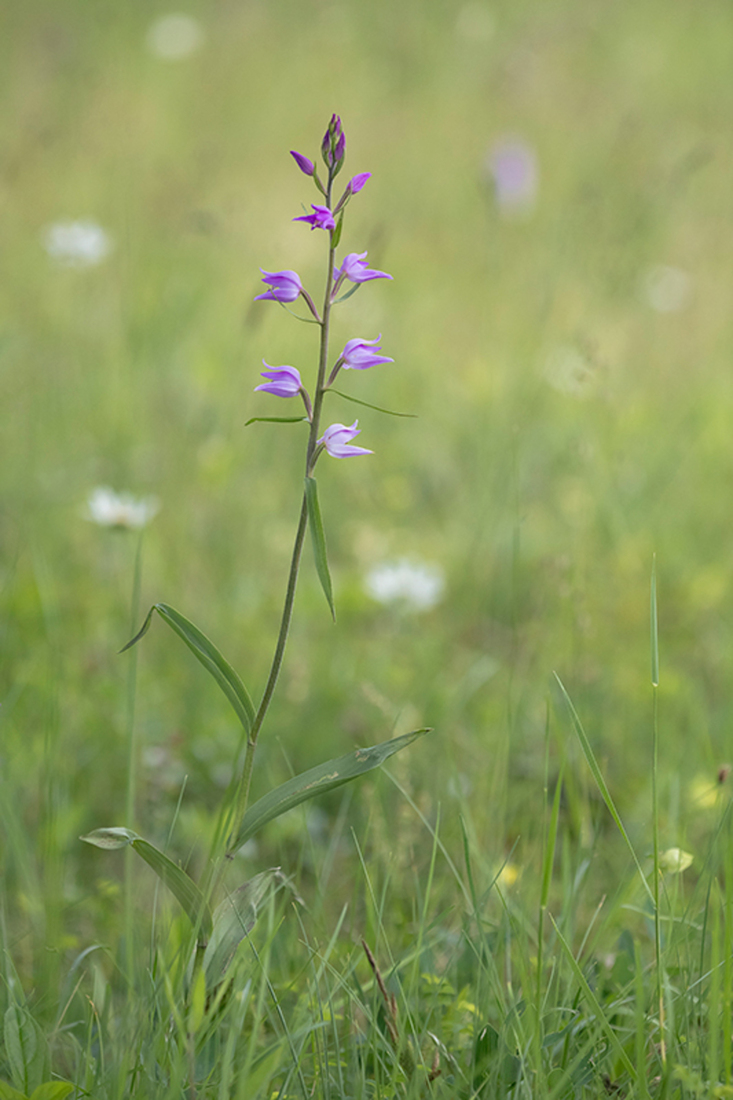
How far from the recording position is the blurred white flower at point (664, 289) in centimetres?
365

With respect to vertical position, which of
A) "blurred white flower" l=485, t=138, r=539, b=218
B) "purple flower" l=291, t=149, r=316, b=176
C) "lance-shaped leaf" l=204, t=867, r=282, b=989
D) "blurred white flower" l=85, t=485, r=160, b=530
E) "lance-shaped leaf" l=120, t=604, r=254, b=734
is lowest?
"lance-shaped leaf" l=204, t=867, r=282, b=989

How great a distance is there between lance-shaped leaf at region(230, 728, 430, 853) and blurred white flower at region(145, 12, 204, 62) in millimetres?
6673

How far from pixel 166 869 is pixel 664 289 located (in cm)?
363

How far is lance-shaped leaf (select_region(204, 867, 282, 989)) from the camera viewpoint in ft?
2.89

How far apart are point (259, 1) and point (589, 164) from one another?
3.85 m

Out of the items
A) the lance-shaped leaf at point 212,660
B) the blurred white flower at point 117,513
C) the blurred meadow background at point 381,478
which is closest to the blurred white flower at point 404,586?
the blurred meadow background at point 381,478

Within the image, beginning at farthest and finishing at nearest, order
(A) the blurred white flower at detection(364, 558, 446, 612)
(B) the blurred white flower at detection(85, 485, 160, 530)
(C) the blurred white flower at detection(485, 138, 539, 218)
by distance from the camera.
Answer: (C) the blurred white flower at detection(485, 138, 539, 218) < (A) the blurred white flower at detection(364, 558, 446, 612) < (B) the blurred white flower at detection(85, 485, 160, 530)

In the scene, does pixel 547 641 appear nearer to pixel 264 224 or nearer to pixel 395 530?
pixel 395 530

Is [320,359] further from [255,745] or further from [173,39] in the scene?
[173,39]

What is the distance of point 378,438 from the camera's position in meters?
3.18

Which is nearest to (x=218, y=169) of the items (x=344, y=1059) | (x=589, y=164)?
(x=589, y=164)

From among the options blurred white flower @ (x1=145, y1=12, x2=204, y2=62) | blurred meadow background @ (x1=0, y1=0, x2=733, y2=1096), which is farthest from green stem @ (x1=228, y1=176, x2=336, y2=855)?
blurred white flower @ (x1=145, y1=12, x2=204, y2=62)

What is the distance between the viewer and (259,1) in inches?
291

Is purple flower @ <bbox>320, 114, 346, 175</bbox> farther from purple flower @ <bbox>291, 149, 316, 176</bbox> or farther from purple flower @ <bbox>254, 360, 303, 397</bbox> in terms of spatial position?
purple flower @ <bbox>254, 360, 303, 397</bbox>
